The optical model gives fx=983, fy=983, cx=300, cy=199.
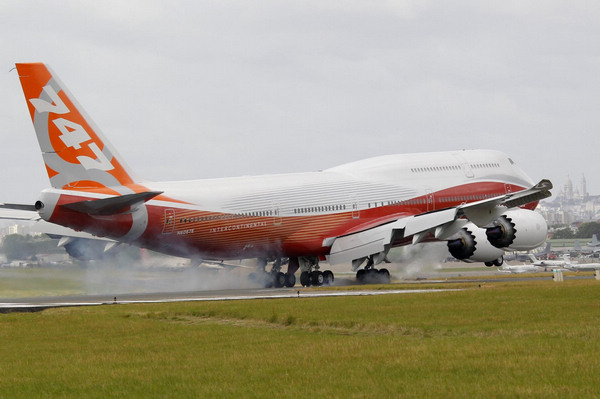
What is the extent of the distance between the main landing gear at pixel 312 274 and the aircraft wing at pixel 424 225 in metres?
0.90

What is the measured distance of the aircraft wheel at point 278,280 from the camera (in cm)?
5781

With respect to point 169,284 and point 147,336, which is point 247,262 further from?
point 147,336

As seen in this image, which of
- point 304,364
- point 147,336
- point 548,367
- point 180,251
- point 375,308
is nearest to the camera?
point 548,367

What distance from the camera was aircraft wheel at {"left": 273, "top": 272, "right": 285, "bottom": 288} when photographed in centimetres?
5781

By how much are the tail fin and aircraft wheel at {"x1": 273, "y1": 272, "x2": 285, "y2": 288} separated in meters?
13.4

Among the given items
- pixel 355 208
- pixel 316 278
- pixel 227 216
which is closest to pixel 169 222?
pixel 227 216

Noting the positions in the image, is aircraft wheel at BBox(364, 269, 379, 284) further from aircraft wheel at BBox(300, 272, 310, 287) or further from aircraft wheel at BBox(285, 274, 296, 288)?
aircraft wheel at BBox(285, 274, 296, 288)

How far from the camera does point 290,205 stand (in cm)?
5459

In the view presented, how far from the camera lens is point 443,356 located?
21859 millimetres

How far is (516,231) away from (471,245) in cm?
269

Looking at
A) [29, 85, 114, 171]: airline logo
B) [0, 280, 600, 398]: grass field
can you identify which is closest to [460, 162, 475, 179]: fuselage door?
[0, 280, 600, 398]: grass field

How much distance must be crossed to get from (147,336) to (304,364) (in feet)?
30.9

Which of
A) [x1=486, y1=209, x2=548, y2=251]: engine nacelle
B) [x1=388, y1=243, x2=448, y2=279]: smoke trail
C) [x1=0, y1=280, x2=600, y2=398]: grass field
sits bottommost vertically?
[x1=0, y1=280, x2=600, y2=398]: grass field

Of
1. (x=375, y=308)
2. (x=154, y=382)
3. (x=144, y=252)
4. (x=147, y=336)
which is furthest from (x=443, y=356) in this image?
Answer: (x=144, y=252)
